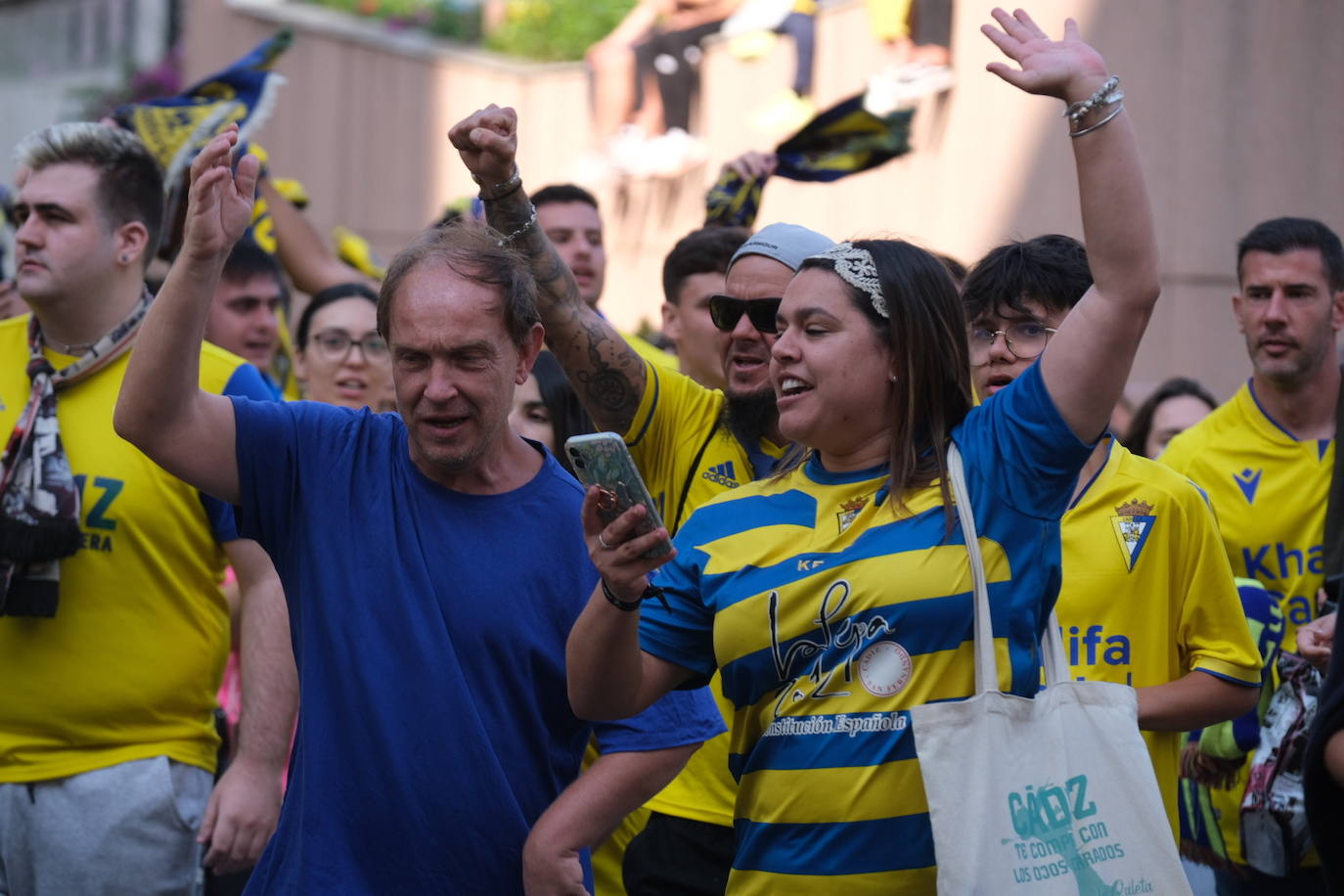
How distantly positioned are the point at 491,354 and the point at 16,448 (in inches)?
68.1

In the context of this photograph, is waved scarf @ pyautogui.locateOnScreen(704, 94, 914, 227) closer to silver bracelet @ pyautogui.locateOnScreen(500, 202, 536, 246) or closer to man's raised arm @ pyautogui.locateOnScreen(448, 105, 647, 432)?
man's raised arm @ pyautogui.locateOnScreen(448, 105, 647, 432)

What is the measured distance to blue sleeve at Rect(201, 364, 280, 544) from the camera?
179 inches

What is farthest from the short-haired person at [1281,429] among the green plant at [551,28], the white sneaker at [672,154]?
the green plant at [551,28]

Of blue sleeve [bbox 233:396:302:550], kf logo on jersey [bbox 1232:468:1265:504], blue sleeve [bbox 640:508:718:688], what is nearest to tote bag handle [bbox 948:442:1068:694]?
blue sleeve [bbox 640:508:718:688]

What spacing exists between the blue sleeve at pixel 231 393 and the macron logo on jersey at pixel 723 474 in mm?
1247

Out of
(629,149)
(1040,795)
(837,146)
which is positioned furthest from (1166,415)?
(629,149)

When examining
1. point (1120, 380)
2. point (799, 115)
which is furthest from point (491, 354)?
point (799, 115)

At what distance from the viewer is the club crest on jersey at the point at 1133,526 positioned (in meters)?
3.89

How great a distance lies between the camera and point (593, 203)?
22.1ft

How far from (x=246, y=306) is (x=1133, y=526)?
390 centimetres

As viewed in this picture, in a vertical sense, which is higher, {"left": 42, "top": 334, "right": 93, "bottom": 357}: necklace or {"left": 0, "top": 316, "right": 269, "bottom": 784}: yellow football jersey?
{"left": 42, "top": 334, "right": 93, "bottom": 357}: necklace

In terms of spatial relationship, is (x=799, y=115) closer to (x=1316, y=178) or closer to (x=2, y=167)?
(x=1316, y=178)

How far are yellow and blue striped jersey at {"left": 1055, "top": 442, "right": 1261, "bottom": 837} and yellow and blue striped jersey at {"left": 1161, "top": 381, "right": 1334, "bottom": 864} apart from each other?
1.45m

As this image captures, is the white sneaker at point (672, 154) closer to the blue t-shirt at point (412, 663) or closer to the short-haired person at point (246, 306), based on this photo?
the short-haired person at point (246, 306)
